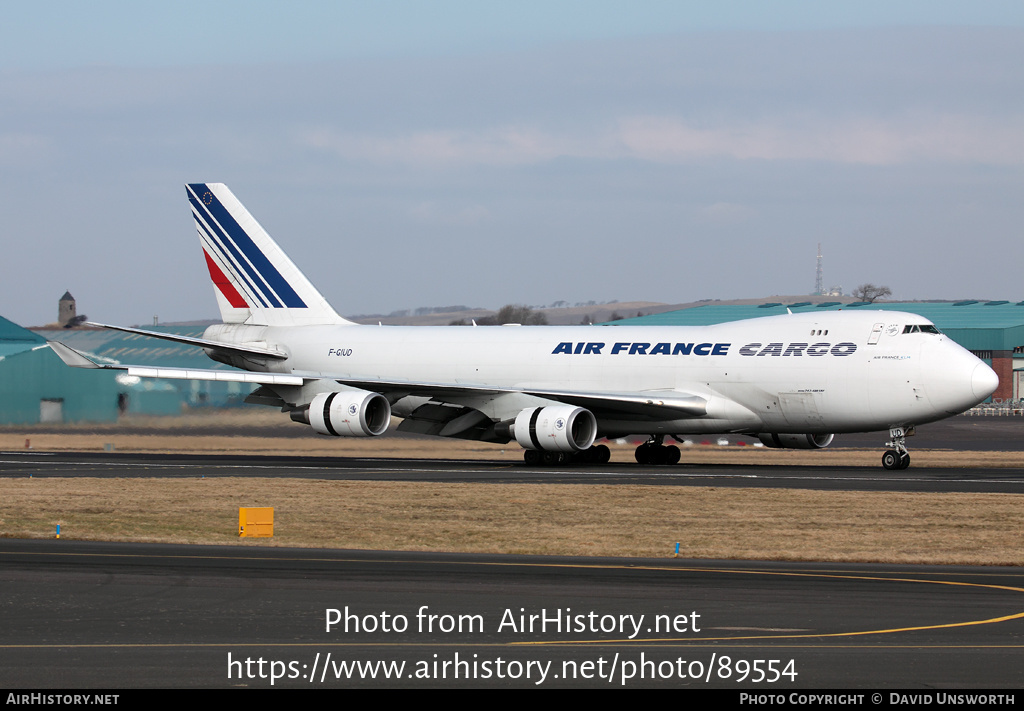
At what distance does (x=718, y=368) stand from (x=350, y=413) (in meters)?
11.8

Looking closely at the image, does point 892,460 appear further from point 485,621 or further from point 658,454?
point 485,621

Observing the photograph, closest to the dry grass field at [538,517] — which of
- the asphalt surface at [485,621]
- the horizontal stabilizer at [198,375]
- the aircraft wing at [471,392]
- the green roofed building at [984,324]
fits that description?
the asphalt surface at [485,621]

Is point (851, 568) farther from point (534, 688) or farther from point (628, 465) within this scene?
point (628, 465)

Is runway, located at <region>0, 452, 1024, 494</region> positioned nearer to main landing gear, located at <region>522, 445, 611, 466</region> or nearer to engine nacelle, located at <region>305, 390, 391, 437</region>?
main landing gear, located at <region>522, 445, 611, 466</region>

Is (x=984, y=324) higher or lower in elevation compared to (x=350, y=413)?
higher

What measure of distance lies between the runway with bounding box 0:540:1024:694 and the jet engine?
22.7 m

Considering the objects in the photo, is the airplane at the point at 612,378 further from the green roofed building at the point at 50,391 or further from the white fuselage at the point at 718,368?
the green roofed building at the point at 50,391

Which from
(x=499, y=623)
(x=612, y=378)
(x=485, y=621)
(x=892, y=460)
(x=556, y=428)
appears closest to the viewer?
(x=499, y=623)

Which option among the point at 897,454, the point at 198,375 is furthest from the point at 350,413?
the point at 897,454

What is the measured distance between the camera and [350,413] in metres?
42.4

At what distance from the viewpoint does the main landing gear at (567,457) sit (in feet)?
143

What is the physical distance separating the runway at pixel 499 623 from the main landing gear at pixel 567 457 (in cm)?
2366
